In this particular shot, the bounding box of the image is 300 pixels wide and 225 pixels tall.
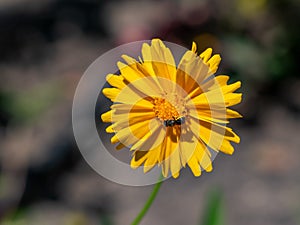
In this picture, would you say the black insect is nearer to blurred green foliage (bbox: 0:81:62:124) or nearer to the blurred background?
the blurred background

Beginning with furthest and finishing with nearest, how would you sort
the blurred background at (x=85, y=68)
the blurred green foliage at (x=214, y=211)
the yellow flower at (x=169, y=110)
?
the blurred background at (x=85, y=68) → the blurred green foliage at (x=214, y=211) → the yellow flower at (x=169, y=110)

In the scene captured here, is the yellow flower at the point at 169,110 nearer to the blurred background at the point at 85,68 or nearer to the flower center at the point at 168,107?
the flower center at the point at 168,107

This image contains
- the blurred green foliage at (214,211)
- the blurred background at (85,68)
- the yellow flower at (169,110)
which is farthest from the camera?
the blurred background at (85,68)

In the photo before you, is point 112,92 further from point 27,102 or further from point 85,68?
point 85,68

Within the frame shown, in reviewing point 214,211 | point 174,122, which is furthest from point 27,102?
point 174,122

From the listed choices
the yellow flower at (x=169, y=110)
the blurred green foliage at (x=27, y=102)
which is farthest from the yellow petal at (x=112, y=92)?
the blurred green foliage at (x=27, y=102)

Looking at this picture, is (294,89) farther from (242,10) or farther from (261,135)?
(242,10)

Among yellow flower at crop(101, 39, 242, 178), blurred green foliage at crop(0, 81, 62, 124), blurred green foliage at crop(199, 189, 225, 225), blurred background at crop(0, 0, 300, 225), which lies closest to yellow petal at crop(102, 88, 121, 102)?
yellow flower at crop(101, 39, 242, 178)

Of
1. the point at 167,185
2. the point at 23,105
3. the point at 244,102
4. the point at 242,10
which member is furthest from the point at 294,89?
the point at 23,105
